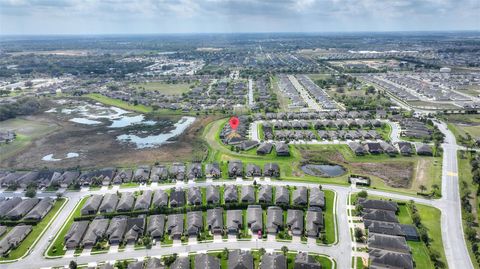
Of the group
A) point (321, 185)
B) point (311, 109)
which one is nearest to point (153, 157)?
point (321, 185)

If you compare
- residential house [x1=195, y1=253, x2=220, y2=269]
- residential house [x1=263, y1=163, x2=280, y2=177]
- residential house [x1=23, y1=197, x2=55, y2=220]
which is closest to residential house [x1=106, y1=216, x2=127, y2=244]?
residential house [x1=195, y1=253, x2=220, y2=269]

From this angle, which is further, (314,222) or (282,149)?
(282,149)

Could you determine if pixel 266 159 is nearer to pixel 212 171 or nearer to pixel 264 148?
pixel 264 148

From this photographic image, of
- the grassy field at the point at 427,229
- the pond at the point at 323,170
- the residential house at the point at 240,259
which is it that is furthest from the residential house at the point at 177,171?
the grassy field at the point at 427,229

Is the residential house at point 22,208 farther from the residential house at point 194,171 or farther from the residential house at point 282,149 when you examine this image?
the residential house at point 282,149

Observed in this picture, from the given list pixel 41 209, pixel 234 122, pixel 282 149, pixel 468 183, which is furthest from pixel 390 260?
pixel 234 122

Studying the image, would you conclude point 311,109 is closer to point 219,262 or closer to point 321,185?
point 321,185
